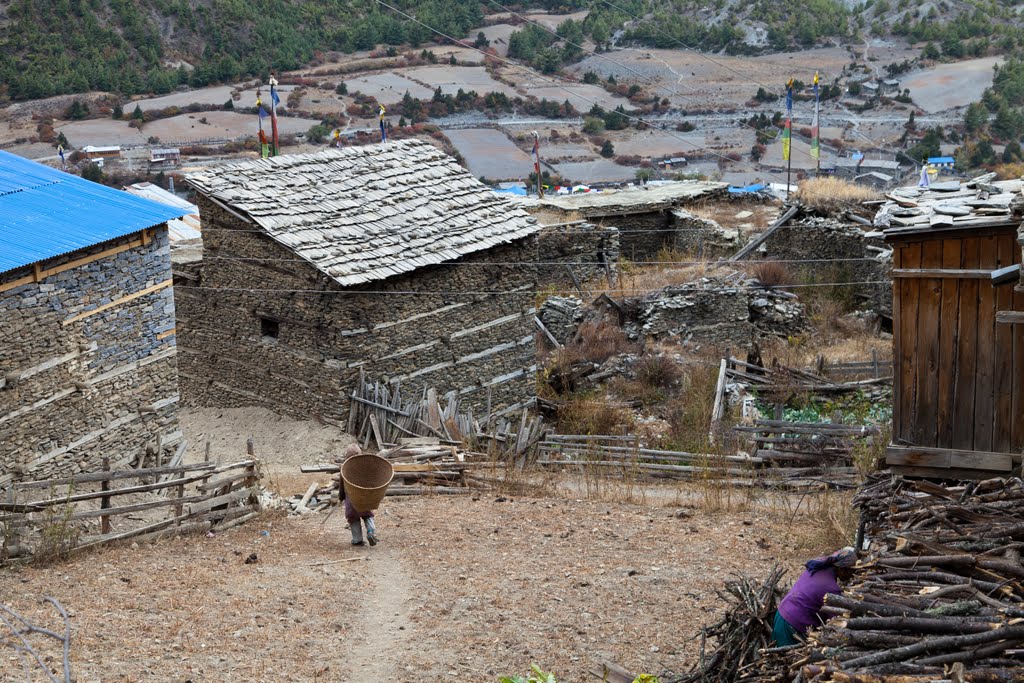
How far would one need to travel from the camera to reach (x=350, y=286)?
50.0 feet

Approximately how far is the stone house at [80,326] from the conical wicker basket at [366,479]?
3.62m

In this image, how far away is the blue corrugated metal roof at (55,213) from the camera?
12180 mm

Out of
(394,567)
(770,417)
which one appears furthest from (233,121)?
(394,567)

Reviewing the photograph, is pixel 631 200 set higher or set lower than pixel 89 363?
lower

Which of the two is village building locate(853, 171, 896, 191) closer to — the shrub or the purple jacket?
the shrub

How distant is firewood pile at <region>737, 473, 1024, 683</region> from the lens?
5086 mm

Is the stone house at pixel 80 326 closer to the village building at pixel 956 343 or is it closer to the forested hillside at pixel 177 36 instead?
the village building at pixel 956 343

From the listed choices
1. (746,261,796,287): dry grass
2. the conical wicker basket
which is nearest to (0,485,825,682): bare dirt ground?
the conical wicker basket

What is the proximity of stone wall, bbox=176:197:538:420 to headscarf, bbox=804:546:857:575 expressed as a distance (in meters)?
9.45

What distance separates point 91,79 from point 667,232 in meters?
40.7

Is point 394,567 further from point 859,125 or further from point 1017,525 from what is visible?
point 859,125

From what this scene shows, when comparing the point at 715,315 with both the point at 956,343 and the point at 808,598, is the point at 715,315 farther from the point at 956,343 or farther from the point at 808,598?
the point at 808,598

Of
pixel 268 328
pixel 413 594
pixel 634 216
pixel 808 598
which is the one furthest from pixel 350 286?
pixel 634 216

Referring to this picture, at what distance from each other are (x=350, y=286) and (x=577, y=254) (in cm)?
1211
